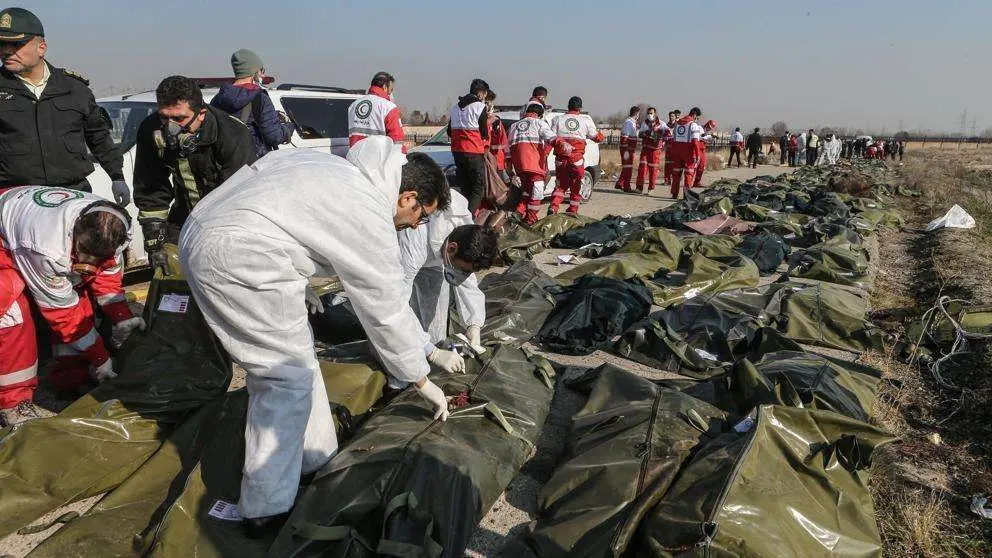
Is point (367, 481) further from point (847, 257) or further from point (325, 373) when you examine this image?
point (847, 257)

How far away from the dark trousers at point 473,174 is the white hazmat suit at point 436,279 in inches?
125

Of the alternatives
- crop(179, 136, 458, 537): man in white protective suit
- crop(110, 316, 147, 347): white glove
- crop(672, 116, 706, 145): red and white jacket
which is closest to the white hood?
crop(179, 136, 458, 537): man in white protective suit

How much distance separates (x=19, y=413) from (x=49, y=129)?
159 cm

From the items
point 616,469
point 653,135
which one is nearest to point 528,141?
point 653,135

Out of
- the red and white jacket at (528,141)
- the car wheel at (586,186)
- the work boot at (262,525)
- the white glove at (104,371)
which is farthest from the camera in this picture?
the car wheel at (586,186)

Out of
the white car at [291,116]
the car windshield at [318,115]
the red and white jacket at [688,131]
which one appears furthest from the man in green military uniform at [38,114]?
the red and white jacket at [688,131]

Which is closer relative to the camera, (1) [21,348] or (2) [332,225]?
Result: (2) [332,225]

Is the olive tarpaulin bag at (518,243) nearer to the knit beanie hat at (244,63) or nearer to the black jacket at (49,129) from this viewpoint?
the knit beanie hat at (244,63)

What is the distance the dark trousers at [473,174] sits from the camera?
6.61m

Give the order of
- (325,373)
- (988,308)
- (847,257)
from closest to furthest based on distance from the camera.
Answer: (325,373) → (988,308) → (847,257)

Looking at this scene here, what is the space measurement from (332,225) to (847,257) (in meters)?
5.50

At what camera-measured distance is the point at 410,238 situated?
10.5 feet

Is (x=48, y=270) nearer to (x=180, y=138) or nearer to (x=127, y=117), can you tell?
(x=180, y=138)

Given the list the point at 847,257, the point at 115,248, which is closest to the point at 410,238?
the point at 115,248
